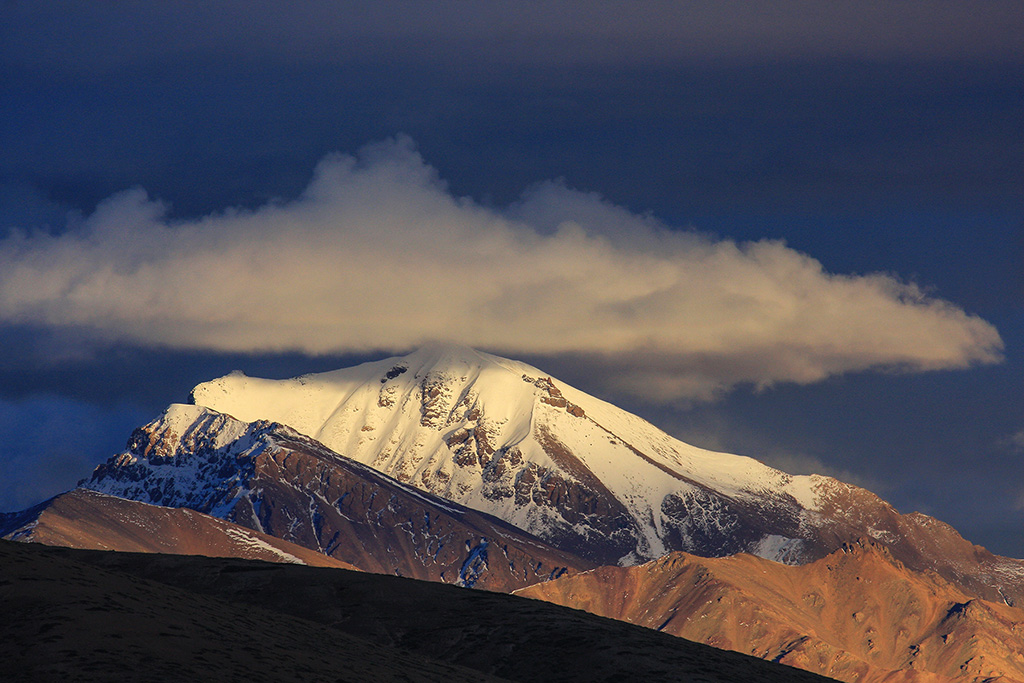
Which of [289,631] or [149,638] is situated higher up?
[289,631]

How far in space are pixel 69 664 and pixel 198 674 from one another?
22.3 feet

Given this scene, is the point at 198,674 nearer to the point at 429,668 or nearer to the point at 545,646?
the point at 429,668

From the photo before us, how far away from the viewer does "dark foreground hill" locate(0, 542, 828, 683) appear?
78.8 m

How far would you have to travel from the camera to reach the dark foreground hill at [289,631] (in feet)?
259

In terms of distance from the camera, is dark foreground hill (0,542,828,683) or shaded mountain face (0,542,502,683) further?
dark foreground hill (0,542,828,683)

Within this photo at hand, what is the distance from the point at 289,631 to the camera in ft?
334

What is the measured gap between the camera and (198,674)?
77.4m

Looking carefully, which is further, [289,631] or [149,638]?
[289,631]

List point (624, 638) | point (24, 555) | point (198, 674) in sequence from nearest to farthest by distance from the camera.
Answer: point (198, 674)
point (24, 555)
point (624, 638)

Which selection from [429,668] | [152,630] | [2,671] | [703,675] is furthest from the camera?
[703,675]

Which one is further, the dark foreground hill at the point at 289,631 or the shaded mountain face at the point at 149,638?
the dark foreground hill at the point at 289,631

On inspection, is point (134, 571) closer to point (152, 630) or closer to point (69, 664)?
point (152, 630)

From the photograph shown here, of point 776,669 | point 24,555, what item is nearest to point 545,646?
point 776,669

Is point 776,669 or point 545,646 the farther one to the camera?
point 776,669
